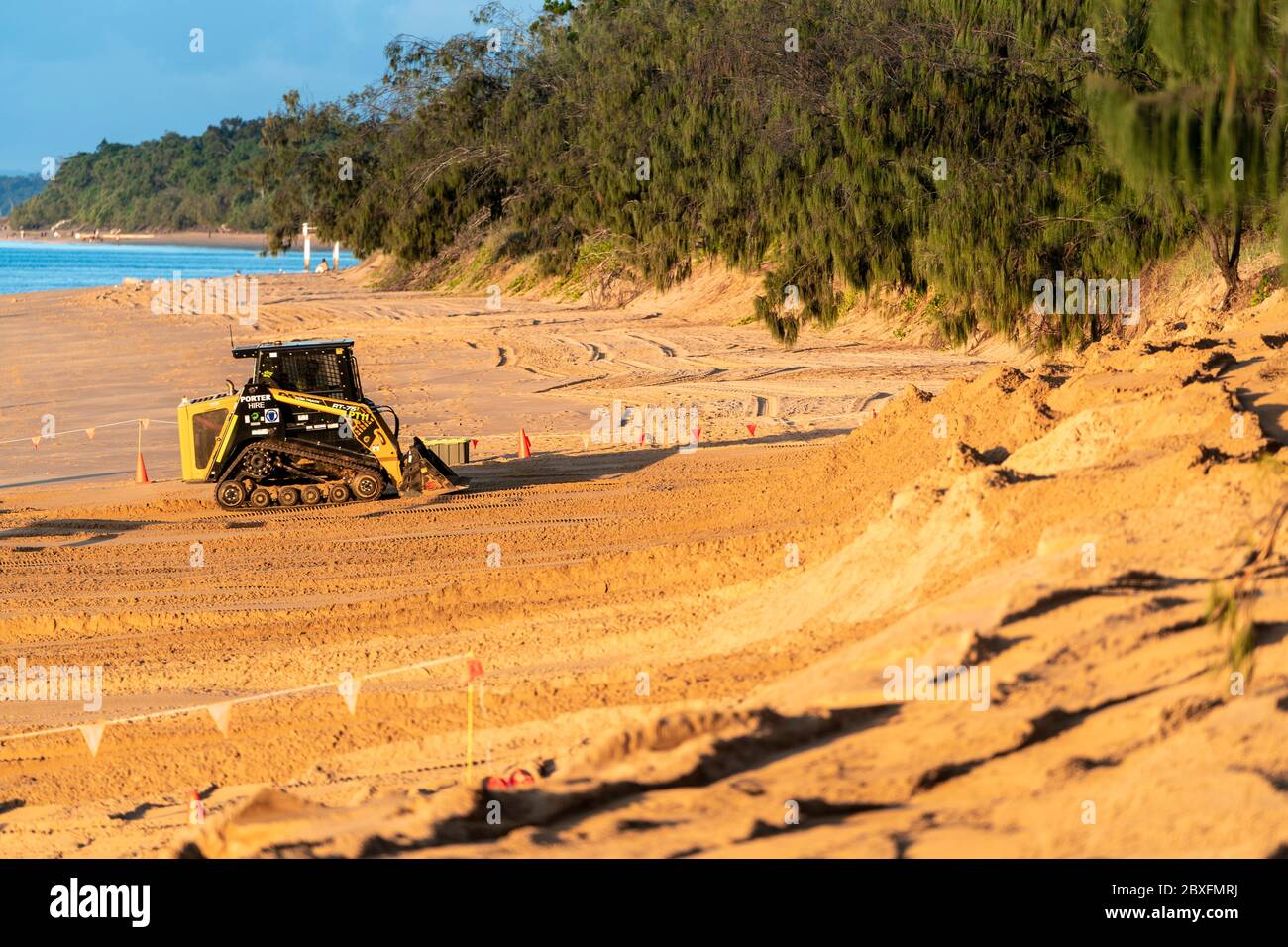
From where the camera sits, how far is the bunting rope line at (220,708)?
403 inches

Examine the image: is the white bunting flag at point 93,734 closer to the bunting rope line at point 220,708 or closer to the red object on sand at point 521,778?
the bunting rope line at point 220,708

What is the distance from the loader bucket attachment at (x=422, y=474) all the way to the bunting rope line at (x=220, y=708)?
662 centimetres

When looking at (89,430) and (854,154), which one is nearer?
(89,430)

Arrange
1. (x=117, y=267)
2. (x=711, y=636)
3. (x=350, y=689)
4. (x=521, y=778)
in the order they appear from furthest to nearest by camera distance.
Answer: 1. (x=117, y=267)
2. (x=711, y=636)
3. (x=350, y=689)
4. (x=521, y=778)

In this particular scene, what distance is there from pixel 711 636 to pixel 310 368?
27.5ft

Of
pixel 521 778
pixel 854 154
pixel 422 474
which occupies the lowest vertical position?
pixel 521 778

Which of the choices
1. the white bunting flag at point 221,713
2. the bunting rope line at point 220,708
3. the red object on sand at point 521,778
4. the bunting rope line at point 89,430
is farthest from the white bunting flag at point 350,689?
the bunting rope line at point 89,430

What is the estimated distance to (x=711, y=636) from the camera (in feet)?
37.0

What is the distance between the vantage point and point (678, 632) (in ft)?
37.7

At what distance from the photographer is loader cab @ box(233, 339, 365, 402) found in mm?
17500

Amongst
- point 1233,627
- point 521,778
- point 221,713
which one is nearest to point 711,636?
point 221,713

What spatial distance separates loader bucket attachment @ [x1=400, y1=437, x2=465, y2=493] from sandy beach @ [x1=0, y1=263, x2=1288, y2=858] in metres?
0.34

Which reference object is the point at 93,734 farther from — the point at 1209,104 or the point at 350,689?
the point at 1209,104

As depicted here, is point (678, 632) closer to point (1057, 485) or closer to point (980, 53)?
point (1057, 485)
